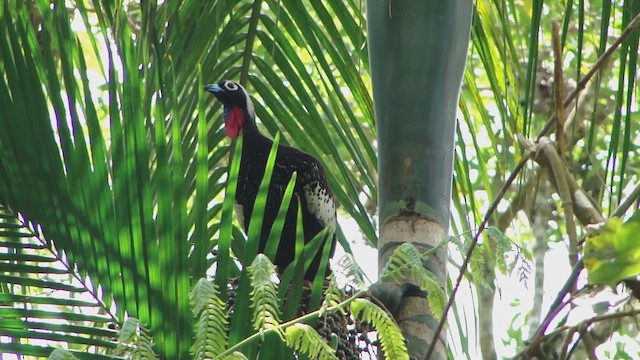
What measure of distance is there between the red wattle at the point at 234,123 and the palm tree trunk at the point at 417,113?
1.10 meters

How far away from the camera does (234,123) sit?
10.8 ft

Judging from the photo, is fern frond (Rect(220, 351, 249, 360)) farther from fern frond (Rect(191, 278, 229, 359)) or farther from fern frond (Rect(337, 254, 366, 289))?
fern frond (Rect(337, 254, 366, 289))

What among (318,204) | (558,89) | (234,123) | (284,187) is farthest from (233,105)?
(558,89)

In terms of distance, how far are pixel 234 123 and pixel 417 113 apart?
1.37 meters

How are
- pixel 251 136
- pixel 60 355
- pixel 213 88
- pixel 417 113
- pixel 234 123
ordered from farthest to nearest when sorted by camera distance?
pixel 251 136 < pixel 234 123 < pixel 213 88 < pixel 417 113 < pixel 60 355

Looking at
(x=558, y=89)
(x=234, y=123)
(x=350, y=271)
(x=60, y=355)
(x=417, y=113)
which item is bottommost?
(x=60, y=355)

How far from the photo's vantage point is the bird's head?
3120 mm

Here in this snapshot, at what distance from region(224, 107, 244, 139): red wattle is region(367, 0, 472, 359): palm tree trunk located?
1104mm

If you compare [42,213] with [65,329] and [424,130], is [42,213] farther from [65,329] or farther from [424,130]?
[424,130]

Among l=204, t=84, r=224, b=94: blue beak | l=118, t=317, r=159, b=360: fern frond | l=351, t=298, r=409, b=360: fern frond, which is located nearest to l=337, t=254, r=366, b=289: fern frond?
l=351, t=298, r=409, b=360: fern frond

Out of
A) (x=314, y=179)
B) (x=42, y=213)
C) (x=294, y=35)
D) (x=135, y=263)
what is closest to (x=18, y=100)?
(x=42, y=213)

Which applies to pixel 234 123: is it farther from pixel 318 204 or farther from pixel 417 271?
pixel 417 271

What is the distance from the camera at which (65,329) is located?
1.55m

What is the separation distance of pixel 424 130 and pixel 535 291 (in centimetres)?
285
